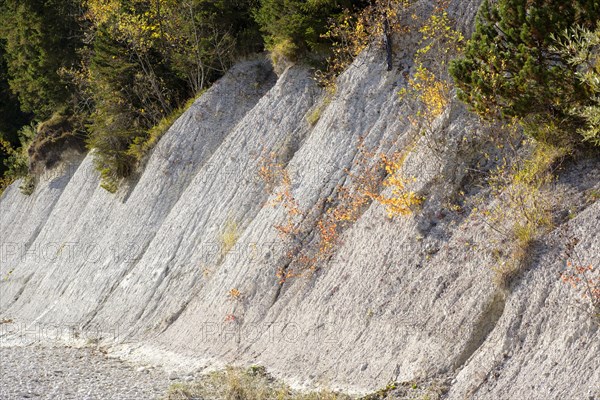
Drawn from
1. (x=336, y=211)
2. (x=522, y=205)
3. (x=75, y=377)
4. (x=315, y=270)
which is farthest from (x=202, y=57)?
(x=522, y=205)

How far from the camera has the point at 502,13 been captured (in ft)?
35.0

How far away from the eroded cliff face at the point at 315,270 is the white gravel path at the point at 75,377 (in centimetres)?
85

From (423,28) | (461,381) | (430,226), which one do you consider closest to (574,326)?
(461,381)

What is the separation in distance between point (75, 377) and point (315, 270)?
5931 millimetres

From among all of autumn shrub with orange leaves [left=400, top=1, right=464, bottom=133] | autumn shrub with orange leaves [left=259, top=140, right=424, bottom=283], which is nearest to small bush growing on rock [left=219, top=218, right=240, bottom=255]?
autumn shrub with orange leaves [left=259, top=140, right=424, bottom=283]

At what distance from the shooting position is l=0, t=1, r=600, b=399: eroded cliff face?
380 inches

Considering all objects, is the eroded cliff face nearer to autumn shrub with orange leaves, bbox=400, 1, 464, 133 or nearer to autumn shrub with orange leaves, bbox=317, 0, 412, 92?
autumn shrub with orange leaves, bbox=400, 1, 464, 133

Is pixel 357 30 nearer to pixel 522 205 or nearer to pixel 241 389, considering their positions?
pixel 522 205

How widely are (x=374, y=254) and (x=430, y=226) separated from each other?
1289 millimetres

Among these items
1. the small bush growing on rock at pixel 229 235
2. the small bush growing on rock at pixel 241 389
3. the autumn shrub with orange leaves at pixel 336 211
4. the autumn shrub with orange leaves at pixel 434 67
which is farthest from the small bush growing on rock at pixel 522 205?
the small bush growing on rock at pixel 229 235

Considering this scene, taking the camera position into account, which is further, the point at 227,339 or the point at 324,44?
the point at 324,44

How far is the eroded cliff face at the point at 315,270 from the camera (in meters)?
9.65

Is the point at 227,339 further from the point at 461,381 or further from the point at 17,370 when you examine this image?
the point at 461,381

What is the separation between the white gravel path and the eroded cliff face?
85cm
